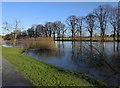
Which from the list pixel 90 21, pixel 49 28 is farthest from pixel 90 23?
pixel 49 28

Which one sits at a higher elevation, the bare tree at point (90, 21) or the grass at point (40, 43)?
the bare tree at point (90, 21)

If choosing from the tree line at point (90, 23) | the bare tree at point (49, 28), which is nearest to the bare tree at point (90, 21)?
the tree line at point (90, 23)

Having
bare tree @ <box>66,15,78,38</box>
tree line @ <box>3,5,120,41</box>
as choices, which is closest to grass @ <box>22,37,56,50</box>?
tree line @ <box>3,5,120,41</box>

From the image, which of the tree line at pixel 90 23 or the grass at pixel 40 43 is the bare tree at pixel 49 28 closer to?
the tree line at pixel 90 23

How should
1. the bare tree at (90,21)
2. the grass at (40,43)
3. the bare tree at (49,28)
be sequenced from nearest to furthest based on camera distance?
the grass at (40,43) → the bare tree at (90,21) → the bare tree at (49,28)

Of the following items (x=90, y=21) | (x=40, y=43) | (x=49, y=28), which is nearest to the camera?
(x=40, y=43)

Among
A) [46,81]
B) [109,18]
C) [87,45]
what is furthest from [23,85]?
[109,18]

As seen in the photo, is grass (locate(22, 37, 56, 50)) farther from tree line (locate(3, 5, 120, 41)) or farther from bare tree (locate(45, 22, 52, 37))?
bare tree (locate(45, 22, 52, 37))

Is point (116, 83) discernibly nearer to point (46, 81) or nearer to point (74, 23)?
point (46, 81)

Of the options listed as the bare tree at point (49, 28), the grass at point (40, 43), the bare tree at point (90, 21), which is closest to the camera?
the grass at point (40, 43)

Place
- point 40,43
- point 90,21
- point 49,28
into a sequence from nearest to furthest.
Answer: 1. point 40,43
2. point 90,21
3. point 49,28

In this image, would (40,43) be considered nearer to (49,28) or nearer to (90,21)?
(90,21)

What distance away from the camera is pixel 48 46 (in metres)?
38.5

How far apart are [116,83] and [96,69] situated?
4.52 metres
